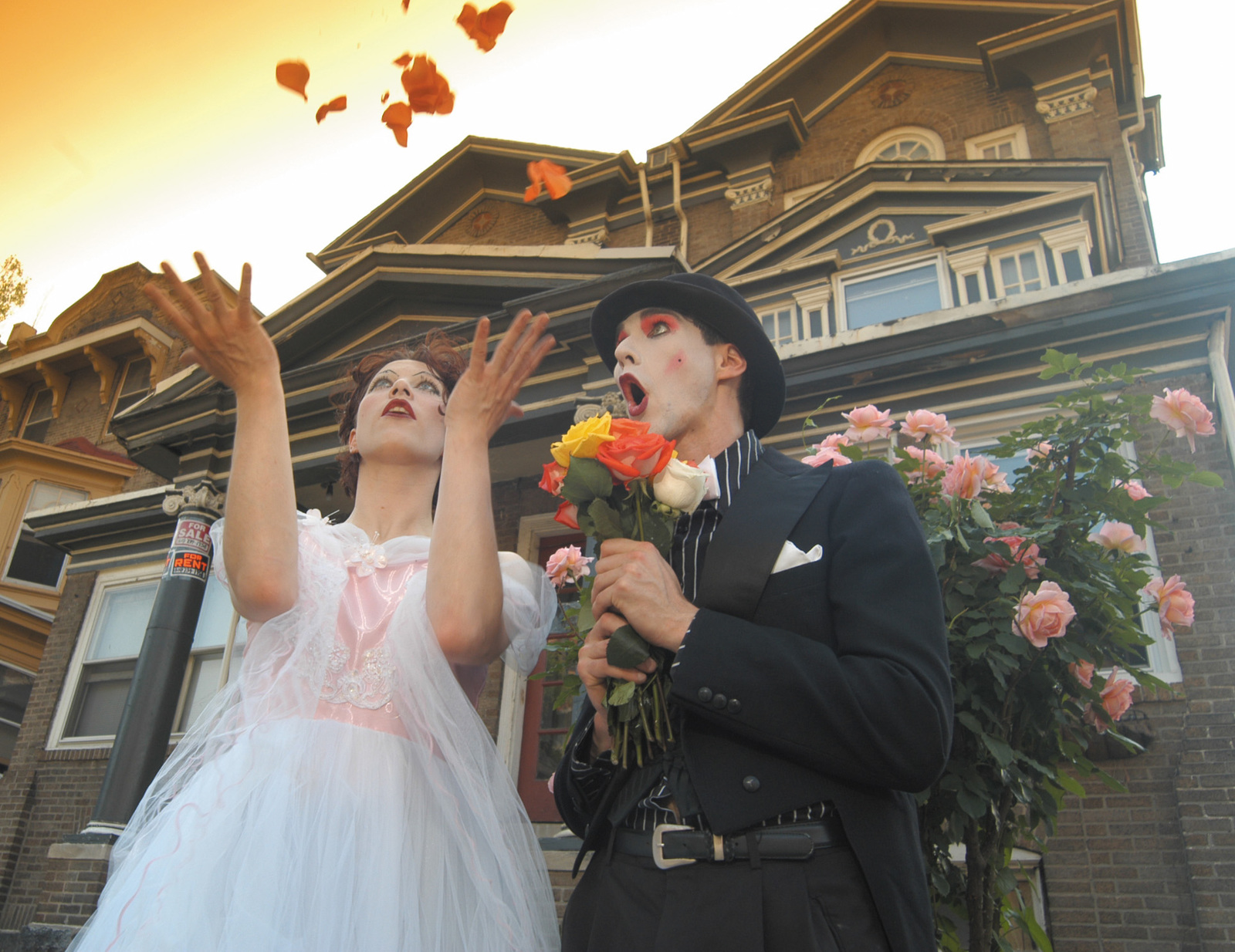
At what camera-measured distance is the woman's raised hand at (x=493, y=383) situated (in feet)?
6.77

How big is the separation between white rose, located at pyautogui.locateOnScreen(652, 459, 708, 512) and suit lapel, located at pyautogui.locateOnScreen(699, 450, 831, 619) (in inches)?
4.7

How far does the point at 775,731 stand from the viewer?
4.79 ft

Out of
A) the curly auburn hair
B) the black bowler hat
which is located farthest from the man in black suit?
the curly auburn hair

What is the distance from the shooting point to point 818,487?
5.95 ft

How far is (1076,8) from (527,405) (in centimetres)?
873

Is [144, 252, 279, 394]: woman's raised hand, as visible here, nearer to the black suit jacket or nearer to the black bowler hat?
the black bowler hat

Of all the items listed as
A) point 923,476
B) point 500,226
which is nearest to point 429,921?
point 923,476

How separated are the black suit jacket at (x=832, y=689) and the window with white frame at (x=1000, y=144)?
34.7 ft

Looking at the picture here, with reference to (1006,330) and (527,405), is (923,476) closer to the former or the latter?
(1006,330)

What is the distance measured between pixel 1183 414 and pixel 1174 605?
799 mm

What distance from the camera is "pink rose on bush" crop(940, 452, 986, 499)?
10.8ft

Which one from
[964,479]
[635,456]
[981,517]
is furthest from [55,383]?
[635,456]

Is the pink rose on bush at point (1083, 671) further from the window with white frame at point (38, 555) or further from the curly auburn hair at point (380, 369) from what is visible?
the window with white frame at point (38, 555)

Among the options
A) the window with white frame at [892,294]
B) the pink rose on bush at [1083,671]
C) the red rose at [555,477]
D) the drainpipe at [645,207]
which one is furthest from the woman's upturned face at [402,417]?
the drainpipe at [645,207]
